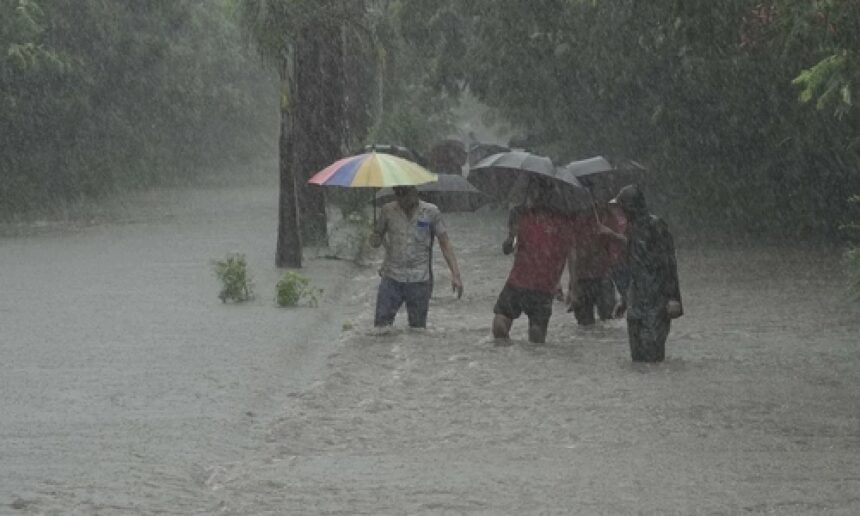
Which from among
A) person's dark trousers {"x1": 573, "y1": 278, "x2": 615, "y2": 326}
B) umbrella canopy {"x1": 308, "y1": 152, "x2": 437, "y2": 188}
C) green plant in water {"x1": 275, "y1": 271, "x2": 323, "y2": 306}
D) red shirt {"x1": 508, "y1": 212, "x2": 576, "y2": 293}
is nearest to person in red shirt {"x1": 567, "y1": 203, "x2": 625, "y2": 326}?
person's dark trousers {"x1": 573, "y1": 278, "x2": 615, "y2": 326}

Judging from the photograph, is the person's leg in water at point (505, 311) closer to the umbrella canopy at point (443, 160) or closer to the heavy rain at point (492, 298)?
the heavy rain at point (492, 298)

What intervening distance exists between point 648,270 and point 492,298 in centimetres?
768

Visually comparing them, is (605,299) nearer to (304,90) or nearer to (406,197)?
(406,197)

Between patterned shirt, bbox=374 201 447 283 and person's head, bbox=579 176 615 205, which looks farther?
person's head, bbox=579 176 615 205

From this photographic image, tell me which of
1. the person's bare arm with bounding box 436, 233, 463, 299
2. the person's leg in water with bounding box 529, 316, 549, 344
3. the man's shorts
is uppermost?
the person's bare arm with bounding box 436, 233, 463, 299

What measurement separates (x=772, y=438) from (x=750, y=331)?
6986mm

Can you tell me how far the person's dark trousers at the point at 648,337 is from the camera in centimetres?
1477

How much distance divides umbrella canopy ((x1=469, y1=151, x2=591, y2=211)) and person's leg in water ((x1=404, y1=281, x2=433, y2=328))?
1.16 meters

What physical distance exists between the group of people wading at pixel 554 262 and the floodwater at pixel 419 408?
0.30 m

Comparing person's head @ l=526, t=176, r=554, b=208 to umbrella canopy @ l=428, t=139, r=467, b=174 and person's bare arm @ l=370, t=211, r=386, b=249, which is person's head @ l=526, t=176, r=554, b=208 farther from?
umbrella canopy @ l=428, t=139, r=467, b=174

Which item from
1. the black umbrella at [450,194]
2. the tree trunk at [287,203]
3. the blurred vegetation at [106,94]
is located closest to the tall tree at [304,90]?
the tree trunk at [287,203]

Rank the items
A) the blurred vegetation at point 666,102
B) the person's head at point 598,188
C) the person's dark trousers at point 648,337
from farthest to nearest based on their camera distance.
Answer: the blurred vegetation at point 666,102 → the person's head at point 598,188 → the person's dark trousers at point 648,337

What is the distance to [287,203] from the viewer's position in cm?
2625

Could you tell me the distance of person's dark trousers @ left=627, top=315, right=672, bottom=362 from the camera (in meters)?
14.8
